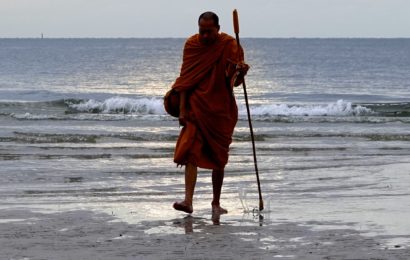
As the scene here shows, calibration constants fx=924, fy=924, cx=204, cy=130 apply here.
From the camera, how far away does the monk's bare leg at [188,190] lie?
308 inches

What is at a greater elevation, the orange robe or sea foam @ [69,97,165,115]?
the orange robe

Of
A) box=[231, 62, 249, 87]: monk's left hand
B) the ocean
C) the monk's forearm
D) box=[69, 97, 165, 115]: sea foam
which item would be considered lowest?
box=[69, 97, 165, 115]: sea foam

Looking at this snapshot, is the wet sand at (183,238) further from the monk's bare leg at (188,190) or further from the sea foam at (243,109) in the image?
the sea foam at (243,109)

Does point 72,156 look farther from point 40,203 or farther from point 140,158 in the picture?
point 40,203

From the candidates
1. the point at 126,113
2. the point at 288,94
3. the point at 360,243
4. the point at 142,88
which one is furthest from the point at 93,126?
the point at 142,88

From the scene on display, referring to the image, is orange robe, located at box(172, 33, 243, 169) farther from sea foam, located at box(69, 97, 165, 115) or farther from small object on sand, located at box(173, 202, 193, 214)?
sea foam, located at box(69, 97, 165, 115)

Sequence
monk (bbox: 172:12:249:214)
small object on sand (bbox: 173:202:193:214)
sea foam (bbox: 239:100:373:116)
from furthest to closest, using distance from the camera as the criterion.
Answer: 1. sea foam (bbox: 239:100:373:116)
2. monk (bbox: 172:12:249:214)
3. small object on sand (bbox: 173:202:193:214)

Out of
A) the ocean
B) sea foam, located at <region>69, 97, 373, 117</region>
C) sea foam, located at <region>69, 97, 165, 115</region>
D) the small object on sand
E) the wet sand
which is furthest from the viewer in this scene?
sea foam, located at <region>69, 97, 165, 115</region>

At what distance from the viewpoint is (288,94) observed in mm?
39969

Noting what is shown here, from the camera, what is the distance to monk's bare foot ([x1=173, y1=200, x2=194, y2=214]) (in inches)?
307

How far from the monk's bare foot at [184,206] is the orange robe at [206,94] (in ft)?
1.30
